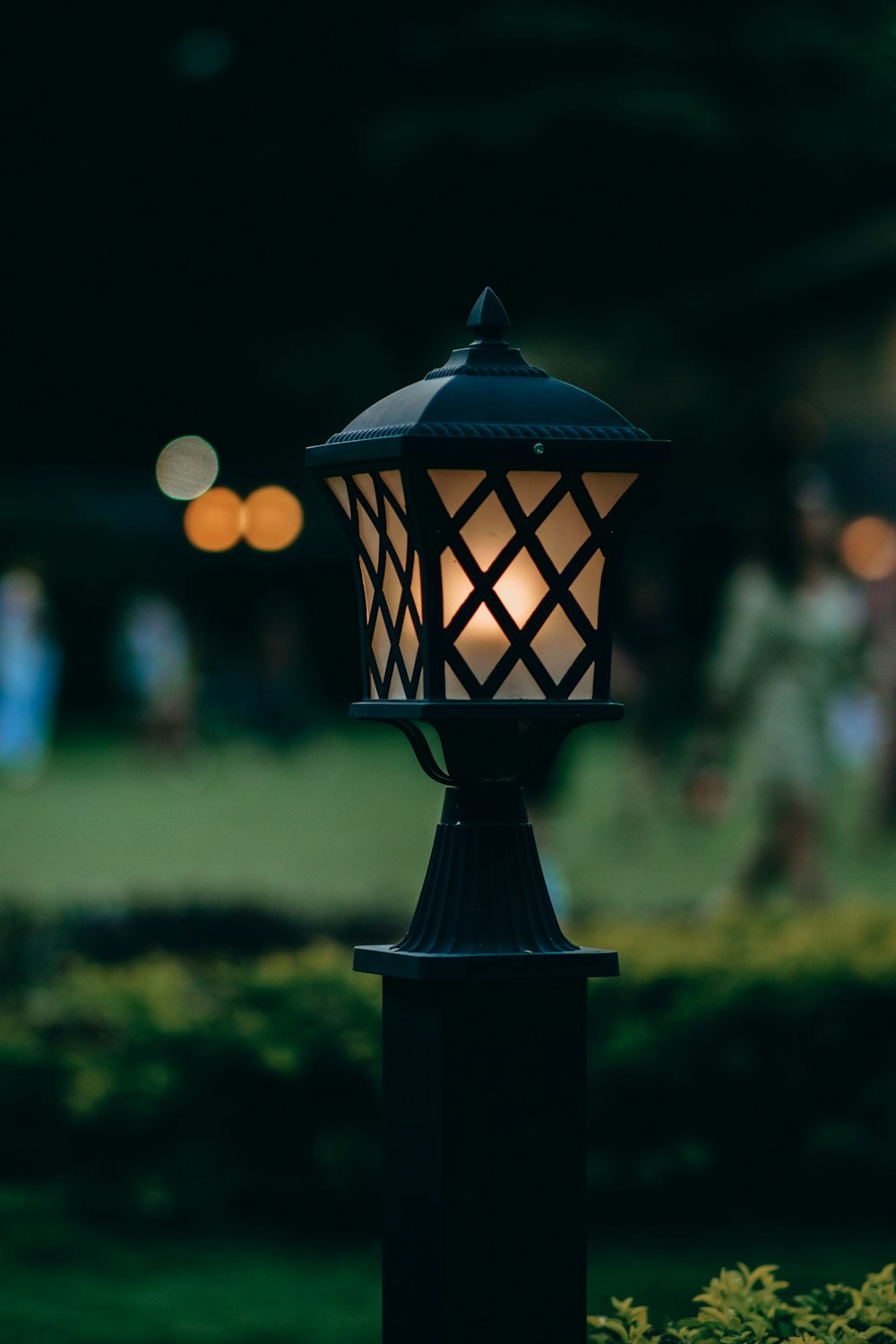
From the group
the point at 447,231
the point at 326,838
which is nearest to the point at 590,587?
the point at 326,838

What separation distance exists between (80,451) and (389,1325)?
2523 centimetres

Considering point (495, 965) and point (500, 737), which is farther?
point (500, 737)

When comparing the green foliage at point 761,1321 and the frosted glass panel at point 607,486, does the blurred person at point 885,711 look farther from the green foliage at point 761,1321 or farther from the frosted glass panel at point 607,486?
the frosted glass panel at point 607,486

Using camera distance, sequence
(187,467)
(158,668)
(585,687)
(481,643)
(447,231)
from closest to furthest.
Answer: (481,643), (585,687), (447,231), (158,668), (187,467)

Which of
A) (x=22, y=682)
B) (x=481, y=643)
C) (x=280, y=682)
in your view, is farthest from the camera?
(x=280, y=682)

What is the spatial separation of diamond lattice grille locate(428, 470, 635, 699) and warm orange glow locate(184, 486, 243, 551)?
78.6 ft

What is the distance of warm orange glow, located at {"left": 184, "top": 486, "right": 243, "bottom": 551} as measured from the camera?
1085 inches

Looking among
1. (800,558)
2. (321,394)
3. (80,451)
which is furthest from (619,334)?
(800,558)

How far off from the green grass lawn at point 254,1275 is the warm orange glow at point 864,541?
1696 cm

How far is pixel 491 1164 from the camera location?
360 cm

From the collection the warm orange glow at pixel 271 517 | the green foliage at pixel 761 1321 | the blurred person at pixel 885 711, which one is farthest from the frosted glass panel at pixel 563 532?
the warm orange glow at pixel 271 517

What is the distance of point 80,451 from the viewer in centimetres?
2823

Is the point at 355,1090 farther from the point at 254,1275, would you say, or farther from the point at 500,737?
the point at 500,737

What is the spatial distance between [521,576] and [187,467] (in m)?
23.6
